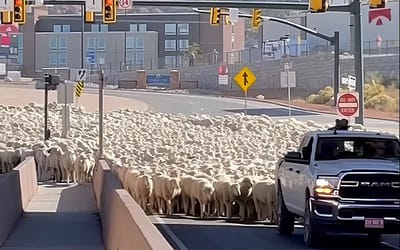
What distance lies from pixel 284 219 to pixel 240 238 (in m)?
Result: 1.01

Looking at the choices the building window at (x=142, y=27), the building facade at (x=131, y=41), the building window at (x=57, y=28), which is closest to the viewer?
the building facade at (x=131, y=41)

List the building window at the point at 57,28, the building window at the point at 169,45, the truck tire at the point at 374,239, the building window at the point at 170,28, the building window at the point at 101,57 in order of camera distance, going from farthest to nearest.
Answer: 1. the building window at the point at 169,45
2. the building window at the point at 170,28
3. the building window at the point at 57,28
4. the building window at the point at 101,57
5. the truck tire at the point at 374,239

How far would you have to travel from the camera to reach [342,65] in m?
74.9

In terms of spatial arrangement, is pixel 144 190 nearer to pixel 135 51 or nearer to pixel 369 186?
pixel 369 186

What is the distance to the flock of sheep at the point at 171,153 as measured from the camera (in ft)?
74.8

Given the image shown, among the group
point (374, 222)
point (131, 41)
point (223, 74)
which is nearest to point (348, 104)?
point (374, 222)

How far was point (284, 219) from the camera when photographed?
18984mm

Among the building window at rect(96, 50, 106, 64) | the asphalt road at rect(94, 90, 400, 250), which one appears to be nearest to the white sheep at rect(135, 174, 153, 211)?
the asphalt road at rect(94, 90, 400, 250)

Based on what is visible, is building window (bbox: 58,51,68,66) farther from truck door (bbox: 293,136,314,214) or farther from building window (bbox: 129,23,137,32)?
truck door (bbox: 293,136,314,214)

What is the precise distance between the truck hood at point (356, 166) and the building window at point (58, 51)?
9471 cm

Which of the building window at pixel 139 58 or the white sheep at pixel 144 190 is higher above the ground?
the building window at pixel 139 58

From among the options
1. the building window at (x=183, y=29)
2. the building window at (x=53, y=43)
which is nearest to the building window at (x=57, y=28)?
the building window at (x=53, y=43)

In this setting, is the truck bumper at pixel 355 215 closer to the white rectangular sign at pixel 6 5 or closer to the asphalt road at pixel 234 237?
the asphalt road at pixel 234 237

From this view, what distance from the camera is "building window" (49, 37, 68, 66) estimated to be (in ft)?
362
